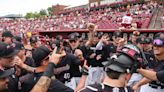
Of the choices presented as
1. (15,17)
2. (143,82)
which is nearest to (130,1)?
(15,17)

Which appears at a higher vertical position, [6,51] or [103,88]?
[6,51]

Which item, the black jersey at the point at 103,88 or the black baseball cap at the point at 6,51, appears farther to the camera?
the black baseball cap at the point at 6,51

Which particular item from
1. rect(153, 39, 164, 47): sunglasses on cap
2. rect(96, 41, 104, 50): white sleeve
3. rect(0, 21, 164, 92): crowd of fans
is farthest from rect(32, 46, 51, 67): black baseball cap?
rect(96, 41, 104, 50): white sleeve

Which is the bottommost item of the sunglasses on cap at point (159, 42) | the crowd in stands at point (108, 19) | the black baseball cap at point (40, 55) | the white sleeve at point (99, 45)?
the crowd in stands at point (108, 19)

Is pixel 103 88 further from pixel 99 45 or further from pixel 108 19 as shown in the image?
pixel 108 19

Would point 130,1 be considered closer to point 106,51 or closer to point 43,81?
point 106,51

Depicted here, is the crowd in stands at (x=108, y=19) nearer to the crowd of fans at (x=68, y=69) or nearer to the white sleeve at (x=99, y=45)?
the white sleeve at (x=99, y=45)

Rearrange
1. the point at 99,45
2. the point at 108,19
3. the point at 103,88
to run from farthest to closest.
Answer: the point at 108,19 < the point at 99,45 < the point at 103,88

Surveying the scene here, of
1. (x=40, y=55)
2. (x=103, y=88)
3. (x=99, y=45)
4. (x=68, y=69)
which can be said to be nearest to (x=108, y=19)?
(x=99, y=45)

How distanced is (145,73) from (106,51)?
165 inches

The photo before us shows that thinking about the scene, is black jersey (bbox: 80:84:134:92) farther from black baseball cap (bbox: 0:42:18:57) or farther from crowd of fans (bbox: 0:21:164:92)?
black baseball cap (bbox: 0:42:18:57)

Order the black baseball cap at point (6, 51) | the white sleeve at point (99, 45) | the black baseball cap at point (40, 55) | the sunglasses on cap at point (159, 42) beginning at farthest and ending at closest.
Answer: the white sleeve at point (99, 45)
the sunglasses on cap at point (159, 42)
the black baseball cap at point (6, 51)
the black baseball cap at point (40, 55)

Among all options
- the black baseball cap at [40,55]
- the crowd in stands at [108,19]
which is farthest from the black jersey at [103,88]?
the crowd in stands at [108,19]

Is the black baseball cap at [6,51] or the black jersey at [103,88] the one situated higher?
the black baseball cap at [6,51]
